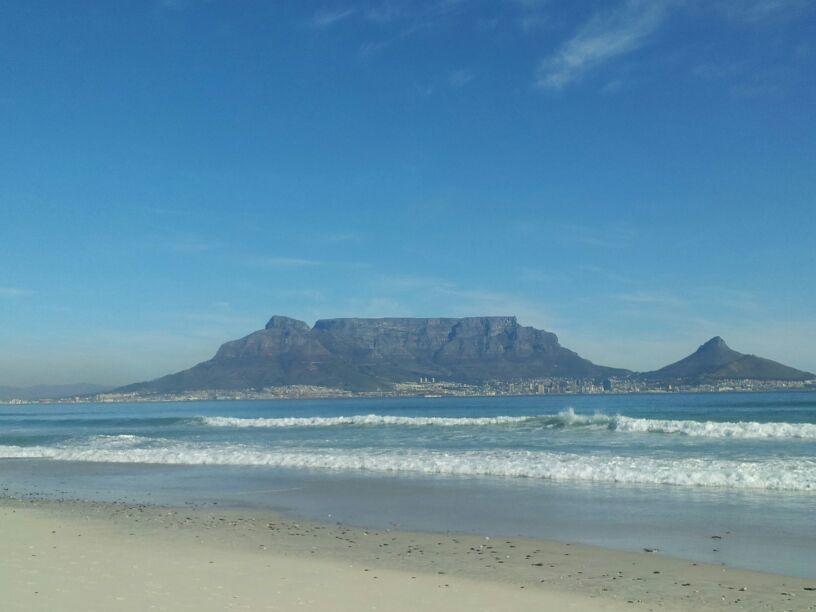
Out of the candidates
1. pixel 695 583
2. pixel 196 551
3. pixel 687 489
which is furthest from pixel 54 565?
pixel 687 489

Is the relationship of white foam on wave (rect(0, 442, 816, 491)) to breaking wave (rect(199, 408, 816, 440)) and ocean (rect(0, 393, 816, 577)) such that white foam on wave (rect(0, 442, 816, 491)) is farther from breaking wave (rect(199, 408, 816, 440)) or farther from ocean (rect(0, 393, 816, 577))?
breaking wave (rect(199, 408, 816, 440))

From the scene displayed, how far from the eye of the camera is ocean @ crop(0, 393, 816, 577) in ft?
38.8

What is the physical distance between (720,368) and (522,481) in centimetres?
15313

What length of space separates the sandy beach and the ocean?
1095 millimetres

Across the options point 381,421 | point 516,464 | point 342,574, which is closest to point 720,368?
point 381,421

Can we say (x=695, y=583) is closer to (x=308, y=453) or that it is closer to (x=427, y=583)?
(x=427, y=583)

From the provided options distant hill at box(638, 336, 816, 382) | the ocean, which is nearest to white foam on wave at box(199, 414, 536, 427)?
the ocean

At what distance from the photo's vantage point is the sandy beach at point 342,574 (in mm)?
7773

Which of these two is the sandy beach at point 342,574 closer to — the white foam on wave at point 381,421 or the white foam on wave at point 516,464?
the white foam on wave at point 516,464

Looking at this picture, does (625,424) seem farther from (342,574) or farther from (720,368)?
(720,368)

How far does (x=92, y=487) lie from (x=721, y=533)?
14793mm

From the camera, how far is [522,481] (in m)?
18.0

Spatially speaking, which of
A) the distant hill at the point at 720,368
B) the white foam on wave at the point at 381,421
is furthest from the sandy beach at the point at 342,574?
the distant hill at the point at 720,368

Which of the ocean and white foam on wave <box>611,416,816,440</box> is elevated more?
white foam on wave <box>611,416,816,440</box>
